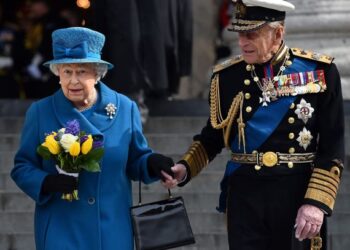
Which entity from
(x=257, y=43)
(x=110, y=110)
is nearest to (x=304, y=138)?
(x=257, y=43)

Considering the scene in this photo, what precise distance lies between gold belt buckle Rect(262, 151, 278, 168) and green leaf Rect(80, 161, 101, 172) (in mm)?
800

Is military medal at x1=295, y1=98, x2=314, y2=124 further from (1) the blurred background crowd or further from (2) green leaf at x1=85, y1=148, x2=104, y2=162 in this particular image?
(1) the blurred background crowd

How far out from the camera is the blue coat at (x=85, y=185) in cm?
593

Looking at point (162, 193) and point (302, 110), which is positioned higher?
point (302, 110)

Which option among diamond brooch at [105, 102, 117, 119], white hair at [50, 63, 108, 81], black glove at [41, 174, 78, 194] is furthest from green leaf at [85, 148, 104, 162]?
white hair at [50, 63, 108, 81]

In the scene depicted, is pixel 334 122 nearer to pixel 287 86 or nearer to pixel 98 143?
pixel 287 86

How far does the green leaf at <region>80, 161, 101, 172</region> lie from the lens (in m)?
5.79

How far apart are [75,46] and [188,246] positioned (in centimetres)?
280

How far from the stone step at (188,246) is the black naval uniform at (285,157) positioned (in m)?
2.33

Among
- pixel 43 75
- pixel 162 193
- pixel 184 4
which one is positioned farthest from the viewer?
pixel 43 75

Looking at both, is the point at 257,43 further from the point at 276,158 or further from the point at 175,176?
the point at 175,176

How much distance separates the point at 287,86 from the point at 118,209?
1.01 metres

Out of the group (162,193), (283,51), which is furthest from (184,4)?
(283,51)

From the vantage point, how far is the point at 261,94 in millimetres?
6062
